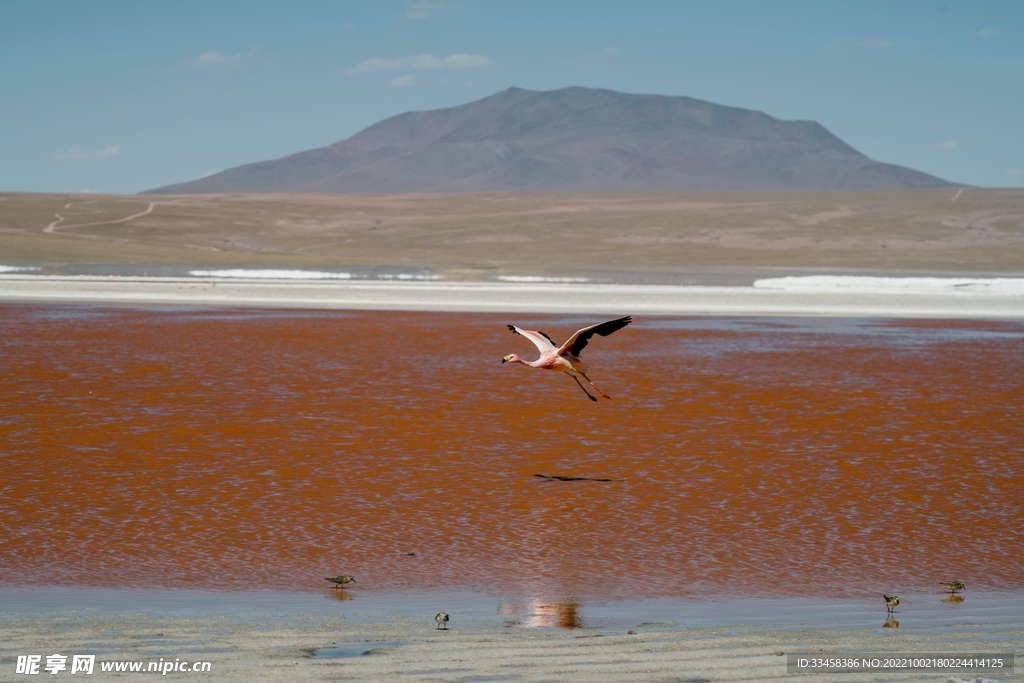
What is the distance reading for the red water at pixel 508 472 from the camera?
727 centimetres

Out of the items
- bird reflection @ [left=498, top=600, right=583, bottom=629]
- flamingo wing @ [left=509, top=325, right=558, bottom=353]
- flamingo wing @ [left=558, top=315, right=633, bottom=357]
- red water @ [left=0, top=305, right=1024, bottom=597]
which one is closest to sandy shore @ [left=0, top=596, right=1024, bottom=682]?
bird reflection @ [left=498, top=600, right=583, bottom=629]

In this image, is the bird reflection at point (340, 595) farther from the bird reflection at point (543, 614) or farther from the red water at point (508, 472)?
the bird reflection at point (543, 614)

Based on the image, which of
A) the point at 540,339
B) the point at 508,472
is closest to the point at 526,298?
the point at 508,472

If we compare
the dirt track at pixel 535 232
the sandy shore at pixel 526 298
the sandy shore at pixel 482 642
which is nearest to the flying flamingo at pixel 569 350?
the sandy shore at pixel 482 642

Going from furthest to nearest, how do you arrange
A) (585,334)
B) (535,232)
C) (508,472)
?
(535,232) < (508,472) < (585,334)

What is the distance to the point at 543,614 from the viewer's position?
20.5ft

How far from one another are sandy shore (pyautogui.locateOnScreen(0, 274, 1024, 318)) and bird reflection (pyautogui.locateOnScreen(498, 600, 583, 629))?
23.6m

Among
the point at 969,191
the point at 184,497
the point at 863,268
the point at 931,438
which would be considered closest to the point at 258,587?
the point at 184,497

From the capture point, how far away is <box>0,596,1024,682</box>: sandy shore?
16.8ft

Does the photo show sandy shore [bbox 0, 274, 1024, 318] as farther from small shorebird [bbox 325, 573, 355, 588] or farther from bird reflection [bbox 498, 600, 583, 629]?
bird reflection [bbox 498, 600, 583, 629]

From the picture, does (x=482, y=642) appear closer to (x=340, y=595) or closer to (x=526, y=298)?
(x=340, y=595)

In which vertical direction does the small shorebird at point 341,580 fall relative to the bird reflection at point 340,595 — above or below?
above

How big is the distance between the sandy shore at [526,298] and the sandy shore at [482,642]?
23.9 meters

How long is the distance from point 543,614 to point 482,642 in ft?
2.22
